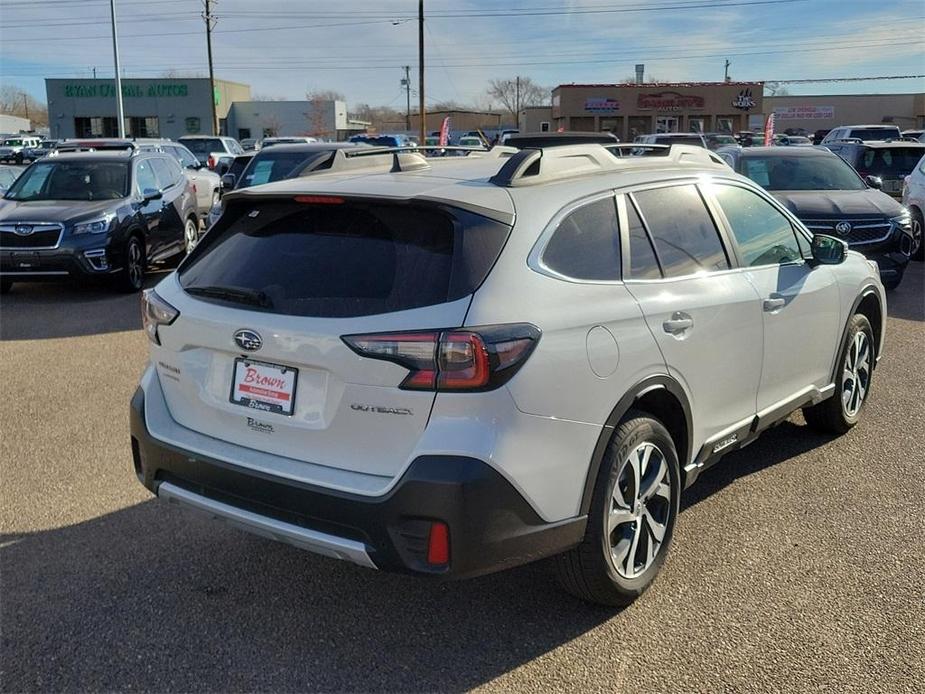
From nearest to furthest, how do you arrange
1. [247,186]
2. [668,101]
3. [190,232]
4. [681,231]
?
[681,231] < [247,186] < [190,232] < [668,101]

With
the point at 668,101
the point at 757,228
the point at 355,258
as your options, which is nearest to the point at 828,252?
the point at 757,228

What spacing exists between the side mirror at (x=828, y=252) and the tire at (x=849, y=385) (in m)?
0.60

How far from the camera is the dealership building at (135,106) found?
67750mm

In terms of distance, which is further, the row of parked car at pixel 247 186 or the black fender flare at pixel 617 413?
the row of parked car at pixel 247 186

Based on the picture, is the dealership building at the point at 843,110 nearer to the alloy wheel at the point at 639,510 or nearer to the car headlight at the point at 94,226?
the car headlight at the point at 94,226

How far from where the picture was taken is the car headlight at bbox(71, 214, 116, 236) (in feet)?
33.5

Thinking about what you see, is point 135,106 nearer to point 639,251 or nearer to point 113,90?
point 113,90

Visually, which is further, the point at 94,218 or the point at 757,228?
the point at 94,218

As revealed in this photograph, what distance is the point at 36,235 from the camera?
33.2 ft

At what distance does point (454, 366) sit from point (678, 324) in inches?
49.6

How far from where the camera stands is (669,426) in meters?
3.80

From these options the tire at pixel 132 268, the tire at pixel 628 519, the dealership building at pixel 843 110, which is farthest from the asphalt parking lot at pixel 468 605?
the dealership building at pixel 843 110

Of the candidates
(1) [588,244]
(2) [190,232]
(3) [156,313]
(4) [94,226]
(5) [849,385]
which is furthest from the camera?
(2) [190,232]

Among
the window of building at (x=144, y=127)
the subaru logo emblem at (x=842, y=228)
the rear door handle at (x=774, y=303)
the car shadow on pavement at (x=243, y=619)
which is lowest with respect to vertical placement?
the car shadow on pavement at (x=243, y=619)
